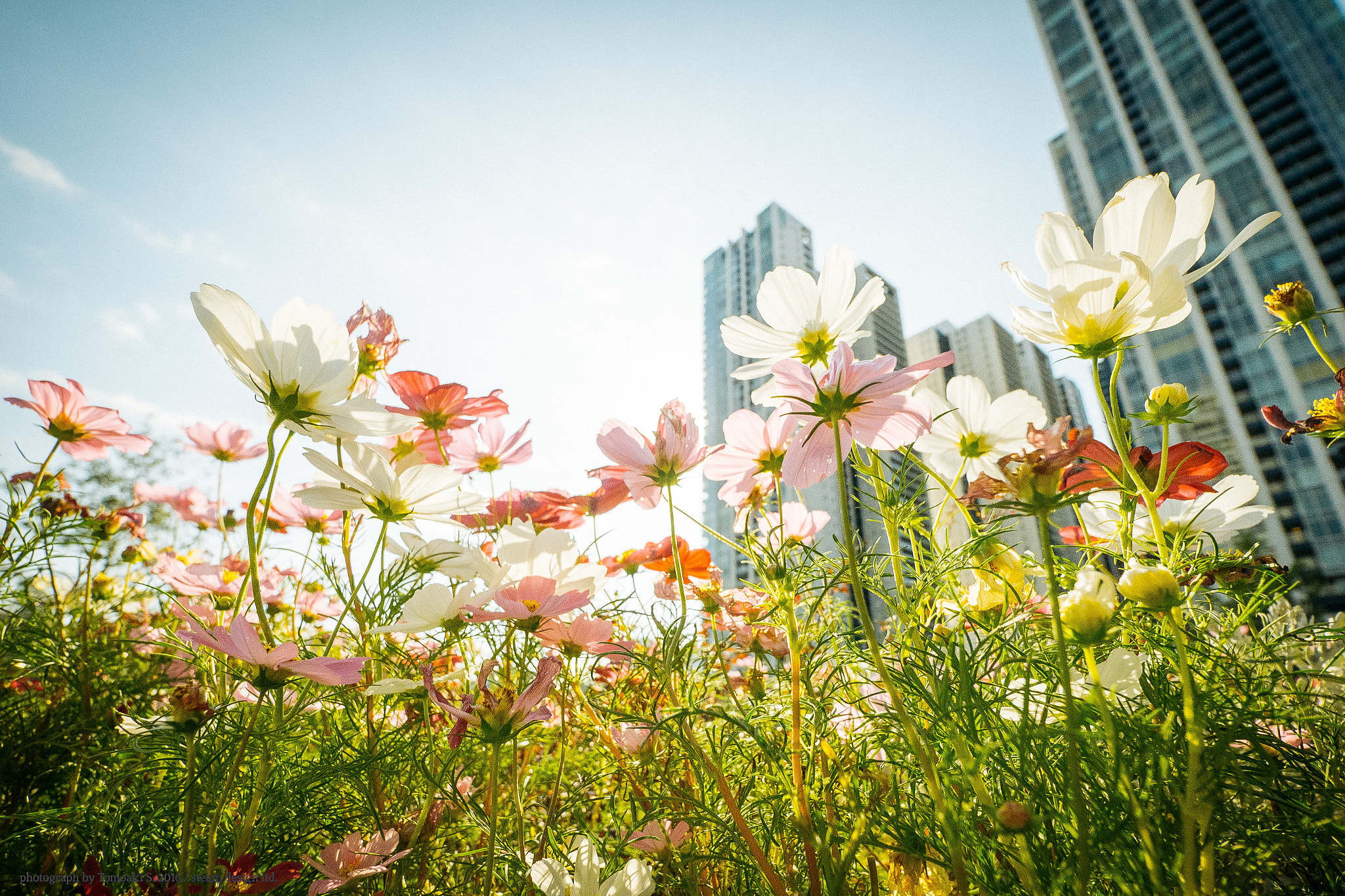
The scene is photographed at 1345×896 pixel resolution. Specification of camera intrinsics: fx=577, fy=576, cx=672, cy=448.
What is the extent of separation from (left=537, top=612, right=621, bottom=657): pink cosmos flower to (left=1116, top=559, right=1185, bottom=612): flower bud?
1.05 feet

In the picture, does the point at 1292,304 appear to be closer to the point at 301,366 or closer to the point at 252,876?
the point at 301,366

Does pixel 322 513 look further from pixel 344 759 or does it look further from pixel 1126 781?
pixel 1126 781

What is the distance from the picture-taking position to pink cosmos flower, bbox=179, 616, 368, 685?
292 millimetres

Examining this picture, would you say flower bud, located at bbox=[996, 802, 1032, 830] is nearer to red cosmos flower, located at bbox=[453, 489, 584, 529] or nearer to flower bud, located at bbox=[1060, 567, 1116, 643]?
flower bud, located at bbox=[1060, 567, 1116, 643]

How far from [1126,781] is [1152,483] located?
0.23 metres

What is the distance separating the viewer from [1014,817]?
0.73 ft

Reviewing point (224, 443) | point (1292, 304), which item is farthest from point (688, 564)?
point (224, 443)

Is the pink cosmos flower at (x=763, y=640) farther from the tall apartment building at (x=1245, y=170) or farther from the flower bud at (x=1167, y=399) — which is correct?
the tall apartment building at (x=1245, y=170)

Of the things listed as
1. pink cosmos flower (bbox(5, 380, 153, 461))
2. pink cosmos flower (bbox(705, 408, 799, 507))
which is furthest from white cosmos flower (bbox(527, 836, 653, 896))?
pink cosmos flower (bbox(5, 380, 153, 461))

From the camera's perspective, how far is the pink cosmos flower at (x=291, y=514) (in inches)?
24.1

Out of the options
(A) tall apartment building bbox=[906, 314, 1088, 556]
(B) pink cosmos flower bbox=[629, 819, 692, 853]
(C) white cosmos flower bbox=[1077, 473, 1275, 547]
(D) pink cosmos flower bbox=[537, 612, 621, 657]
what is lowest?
(B) pink cosmos flower bbox=[629, 819, 692, 853]

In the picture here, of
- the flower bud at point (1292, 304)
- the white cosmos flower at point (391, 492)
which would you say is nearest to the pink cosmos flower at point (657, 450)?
the white cosmos flower at point (391, 492)

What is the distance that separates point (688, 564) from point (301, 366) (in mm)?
357

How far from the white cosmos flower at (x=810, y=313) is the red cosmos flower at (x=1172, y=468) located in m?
0.17
